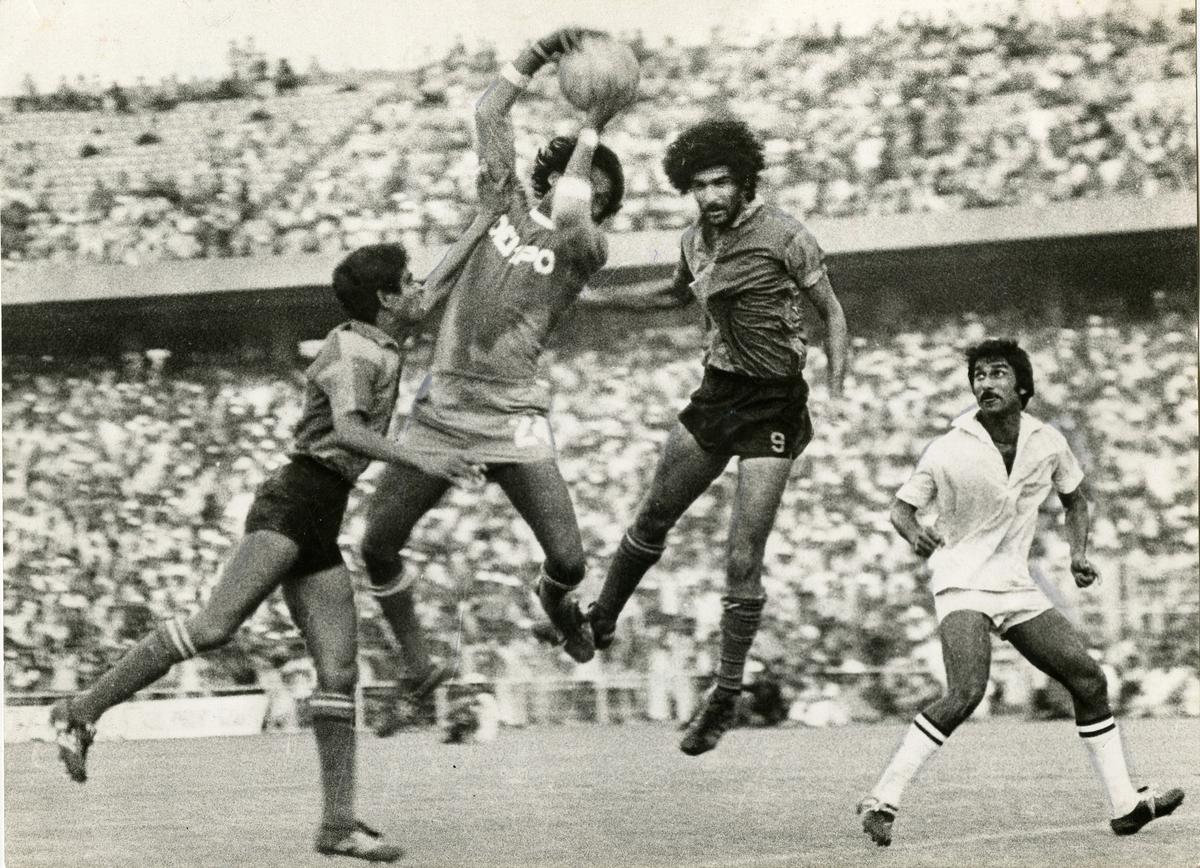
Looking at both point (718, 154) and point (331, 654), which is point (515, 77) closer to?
point (718, 154)

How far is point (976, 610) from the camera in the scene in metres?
5.56

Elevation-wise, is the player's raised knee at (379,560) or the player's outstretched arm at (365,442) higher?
the player's outstretched arm at (365,442)

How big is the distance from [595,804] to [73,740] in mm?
1998

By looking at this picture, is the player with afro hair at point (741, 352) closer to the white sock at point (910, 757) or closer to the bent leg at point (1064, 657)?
the white sock at point (910, 757)

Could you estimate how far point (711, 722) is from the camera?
6.43m

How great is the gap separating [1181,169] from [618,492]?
8.86 feet

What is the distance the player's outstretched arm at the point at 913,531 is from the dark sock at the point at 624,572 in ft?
3.44

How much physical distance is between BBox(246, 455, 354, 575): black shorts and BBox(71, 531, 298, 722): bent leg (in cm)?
5

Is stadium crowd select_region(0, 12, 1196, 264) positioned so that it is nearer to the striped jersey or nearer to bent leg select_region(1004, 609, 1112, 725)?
the striped jersey

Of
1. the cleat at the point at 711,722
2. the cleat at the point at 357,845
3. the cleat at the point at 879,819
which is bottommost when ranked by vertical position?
the cleat at the point at 357,845

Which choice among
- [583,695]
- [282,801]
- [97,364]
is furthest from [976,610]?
[97,364]

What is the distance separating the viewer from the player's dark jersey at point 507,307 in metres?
6.23

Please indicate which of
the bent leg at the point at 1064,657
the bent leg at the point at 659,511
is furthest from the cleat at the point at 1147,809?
the bent leg at the point at 659,511

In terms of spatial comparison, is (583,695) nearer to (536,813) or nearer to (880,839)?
(536,813)
